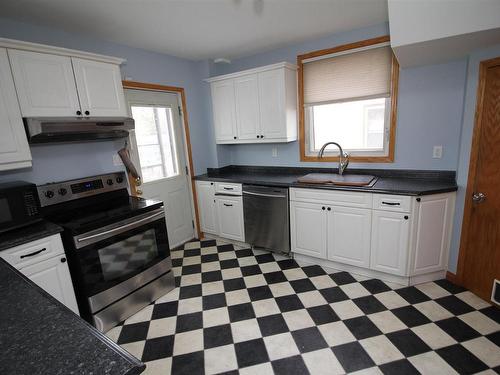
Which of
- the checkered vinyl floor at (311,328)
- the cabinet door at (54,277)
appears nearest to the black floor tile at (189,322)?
the checkered vinyl floor at (311,328)

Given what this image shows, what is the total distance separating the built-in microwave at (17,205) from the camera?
175 cm

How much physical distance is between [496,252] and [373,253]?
87cm

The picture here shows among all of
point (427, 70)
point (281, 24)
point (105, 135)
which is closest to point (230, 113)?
point (281, 24)

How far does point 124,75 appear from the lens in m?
2.74

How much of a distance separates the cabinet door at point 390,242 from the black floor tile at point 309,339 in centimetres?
95

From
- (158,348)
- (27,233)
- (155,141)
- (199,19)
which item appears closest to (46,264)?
(27,233)

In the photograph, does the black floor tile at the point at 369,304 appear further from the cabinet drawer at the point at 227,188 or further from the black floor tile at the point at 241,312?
the cabinet drawer at the point at 227,188

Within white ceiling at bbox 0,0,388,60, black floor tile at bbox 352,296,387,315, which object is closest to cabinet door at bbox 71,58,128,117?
white ceiling at bbox 0,0,388,60

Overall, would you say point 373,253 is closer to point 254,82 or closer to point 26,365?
point 254,82

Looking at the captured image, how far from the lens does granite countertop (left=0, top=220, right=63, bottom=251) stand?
164 centimetres

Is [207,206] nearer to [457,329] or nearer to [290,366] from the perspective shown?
[290,366]

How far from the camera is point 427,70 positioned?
2443mm

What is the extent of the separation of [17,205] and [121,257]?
2.55 ft

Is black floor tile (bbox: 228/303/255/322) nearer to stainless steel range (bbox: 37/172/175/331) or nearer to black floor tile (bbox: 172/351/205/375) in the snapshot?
black floor tile (bbox: 172/351/205/375)
